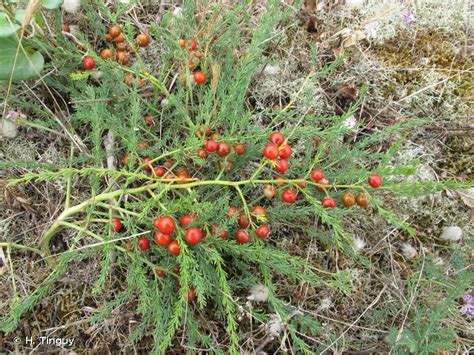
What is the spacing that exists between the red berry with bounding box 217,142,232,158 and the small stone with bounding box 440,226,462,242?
4.47ft

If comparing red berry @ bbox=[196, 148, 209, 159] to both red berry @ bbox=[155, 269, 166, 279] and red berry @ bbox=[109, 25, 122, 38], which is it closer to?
red berry @ bbox=[155, 269, 166, 279]

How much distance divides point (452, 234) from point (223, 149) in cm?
141

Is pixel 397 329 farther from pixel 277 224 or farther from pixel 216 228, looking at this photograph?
pixel 216 228

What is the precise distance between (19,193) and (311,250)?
1.53 meters

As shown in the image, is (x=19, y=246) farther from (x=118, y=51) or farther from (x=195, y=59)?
(x=195, y=59)

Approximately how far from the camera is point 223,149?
198cm

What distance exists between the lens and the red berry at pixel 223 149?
1980mm

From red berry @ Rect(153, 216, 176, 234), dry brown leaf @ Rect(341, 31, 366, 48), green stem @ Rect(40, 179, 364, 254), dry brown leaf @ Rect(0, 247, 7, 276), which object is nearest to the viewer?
red berry @ Rect(153, 216, 176, 234)

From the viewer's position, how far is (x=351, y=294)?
2373mm

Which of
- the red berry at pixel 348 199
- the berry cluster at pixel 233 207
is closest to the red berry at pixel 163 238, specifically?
the berry cluster at pixel 233 207

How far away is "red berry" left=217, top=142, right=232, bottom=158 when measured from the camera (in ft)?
6.50

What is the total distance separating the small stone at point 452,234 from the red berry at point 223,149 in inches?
53.6

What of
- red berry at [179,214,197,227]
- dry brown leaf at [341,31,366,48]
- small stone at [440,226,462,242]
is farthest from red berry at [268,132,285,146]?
small stone at [440,226,462,242]

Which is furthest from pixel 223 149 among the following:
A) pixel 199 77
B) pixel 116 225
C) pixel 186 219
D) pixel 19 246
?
pixel 19 246
